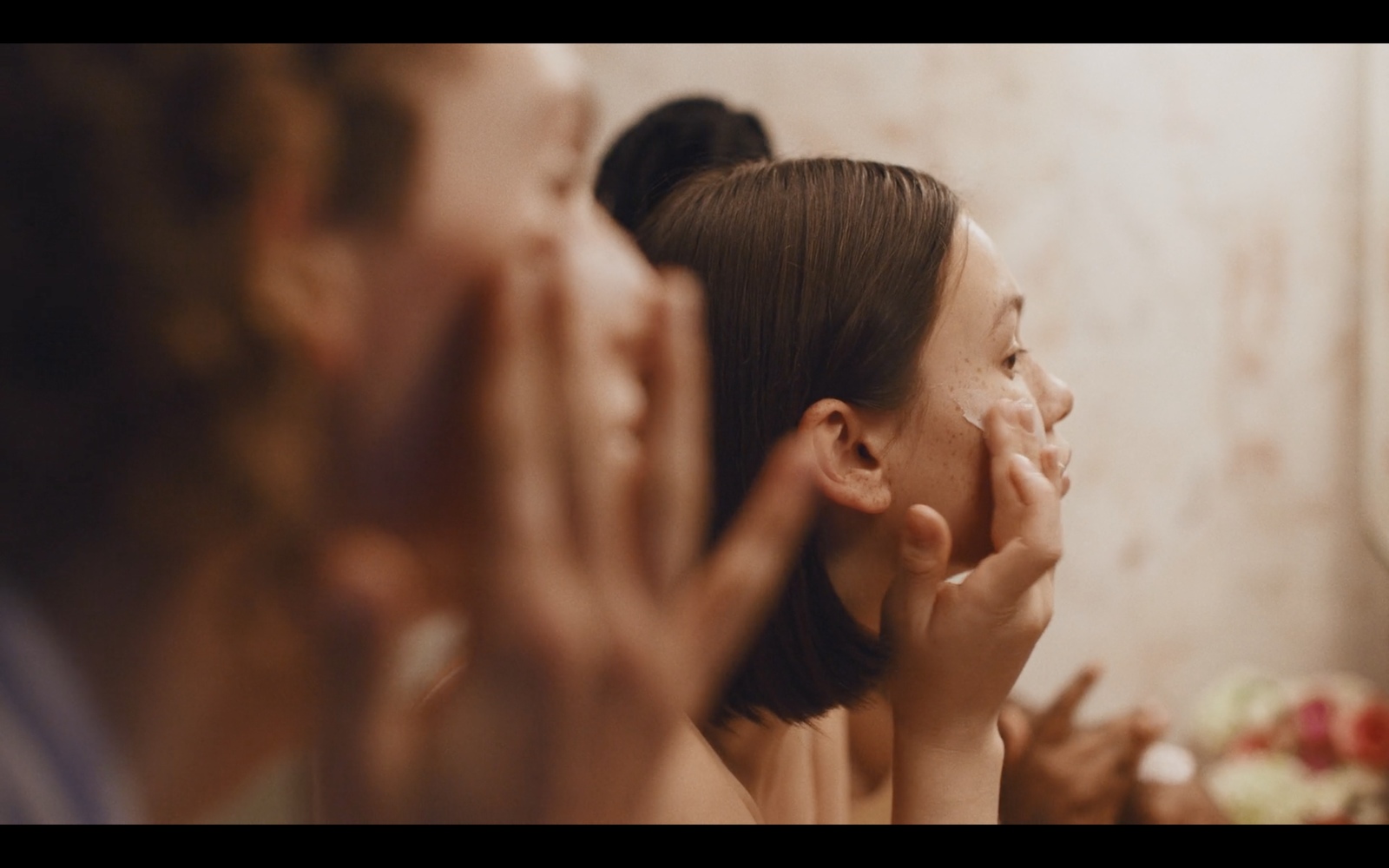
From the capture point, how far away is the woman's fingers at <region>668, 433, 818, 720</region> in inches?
12.4

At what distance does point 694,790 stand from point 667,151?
1.78ft

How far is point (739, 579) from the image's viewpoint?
0.33 metres

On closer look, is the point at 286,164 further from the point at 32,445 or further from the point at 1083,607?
the point at 1083,607

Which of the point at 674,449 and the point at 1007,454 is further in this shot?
the point at 1007,454

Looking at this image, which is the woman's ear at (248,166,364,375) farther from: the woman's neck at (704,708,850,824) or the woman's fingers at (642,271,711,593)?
the woman's neck at (704,708,850,824)

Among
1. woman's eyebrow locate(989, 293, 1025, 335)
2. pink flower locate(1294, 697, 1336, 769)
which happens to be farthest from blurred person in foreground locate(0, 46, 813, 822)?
pink flower locate(1294, 697, 1336, 769)

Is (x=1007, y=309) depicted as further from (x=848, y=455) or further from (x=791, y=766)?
(x=791, y=766)

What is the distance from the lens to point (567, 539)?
30cm

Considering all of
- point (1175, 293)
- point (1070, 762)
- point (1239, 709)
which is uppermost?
point (1175, 293)

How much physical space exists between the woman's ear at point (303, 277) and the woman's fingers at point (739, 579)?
14cm

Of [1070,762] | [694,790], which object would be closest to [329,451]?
[694,790]

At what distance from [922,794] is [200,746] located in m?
0.37

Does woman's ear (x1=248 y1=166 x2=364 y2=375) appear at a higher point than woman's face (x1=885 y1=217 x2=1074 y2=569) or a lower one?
higher
